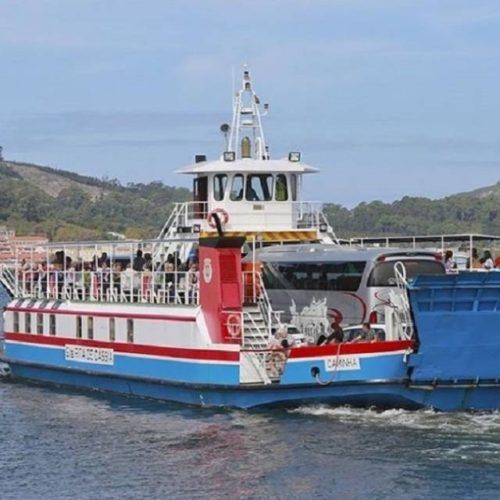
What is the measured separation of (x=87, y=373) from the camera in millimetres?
38656

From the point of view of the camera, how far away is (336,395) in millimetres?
31938

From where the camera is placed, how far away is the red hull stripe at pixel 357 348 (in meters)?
31.1

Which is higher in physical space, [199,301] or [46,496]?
[199,301]

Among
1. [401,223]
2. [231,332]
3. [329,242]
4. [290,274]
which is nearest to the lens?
[231,332]

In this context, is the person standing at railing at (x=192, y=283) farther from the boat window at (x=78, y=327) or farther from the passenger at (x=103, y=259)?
the passenger at (x=103, y=259)

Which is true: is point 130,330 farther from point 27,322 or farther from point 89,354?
→ point 27,322

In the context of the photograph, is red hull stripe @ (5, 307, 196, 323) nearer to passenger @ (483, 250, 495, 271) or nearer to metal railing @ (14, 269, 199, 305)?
metal railing @ (14, 269, 199, 305)

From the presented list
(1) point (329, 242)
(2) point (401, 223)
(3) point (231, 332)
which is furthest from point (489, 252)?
(2) point (401, 223)

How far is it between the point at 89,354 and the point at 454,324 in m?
11.7

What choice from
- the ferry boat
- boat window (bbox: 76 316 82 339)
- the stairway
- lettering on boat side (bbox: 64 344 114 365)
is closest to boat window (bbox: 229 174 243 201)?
the ferry boat

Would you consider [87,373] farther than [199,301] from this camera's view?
A: Yes

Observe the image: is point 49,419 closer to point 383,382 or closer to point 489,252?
point 383,382

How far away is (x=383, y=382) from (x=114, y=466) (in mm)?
6143

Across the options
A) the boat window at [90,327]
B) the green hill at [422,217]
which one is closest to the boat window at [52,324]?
the boat window at [90,327]
